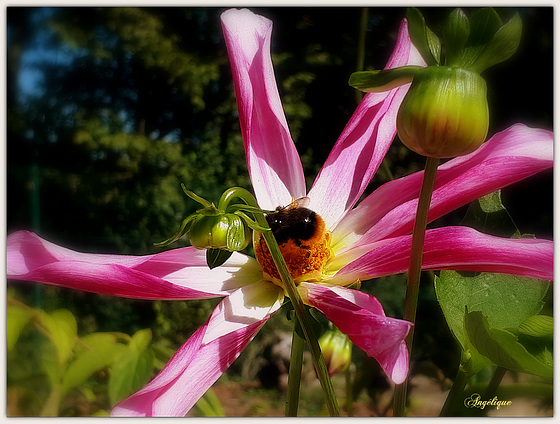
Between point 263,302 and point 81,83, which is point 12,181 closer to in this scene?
point 81,83

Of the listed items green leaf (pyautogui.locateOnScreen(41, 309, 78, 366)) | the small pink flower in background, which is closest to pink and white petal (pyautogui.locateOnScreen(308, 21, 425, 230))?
the small pink flower in background

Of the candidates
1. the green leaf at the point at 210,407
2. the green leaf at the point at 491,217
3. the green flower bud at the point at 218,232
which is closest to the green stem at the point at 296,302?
the green flower bud at the point at 218,232

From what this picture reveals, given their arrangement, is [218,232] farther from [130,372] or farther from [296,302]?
[130,372]

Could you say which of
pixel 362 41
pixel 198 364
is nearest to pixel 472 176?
pixel 198 364

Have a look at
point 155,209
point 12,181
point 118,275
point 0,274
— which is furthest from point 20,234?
point 155,209

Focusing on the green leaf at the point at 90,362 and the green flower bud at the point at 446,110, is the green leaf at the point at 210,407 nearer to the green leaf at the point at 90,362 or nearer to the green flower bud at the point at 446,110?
the green leaf at the point at 90,362

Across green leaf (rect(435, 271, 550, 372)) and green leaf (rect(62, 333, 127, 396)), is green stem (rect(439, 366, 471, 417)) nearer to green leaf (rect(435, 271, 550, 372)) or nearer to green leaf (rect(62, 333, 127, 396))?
green leaf (rect(435, 271, 550, 372))
